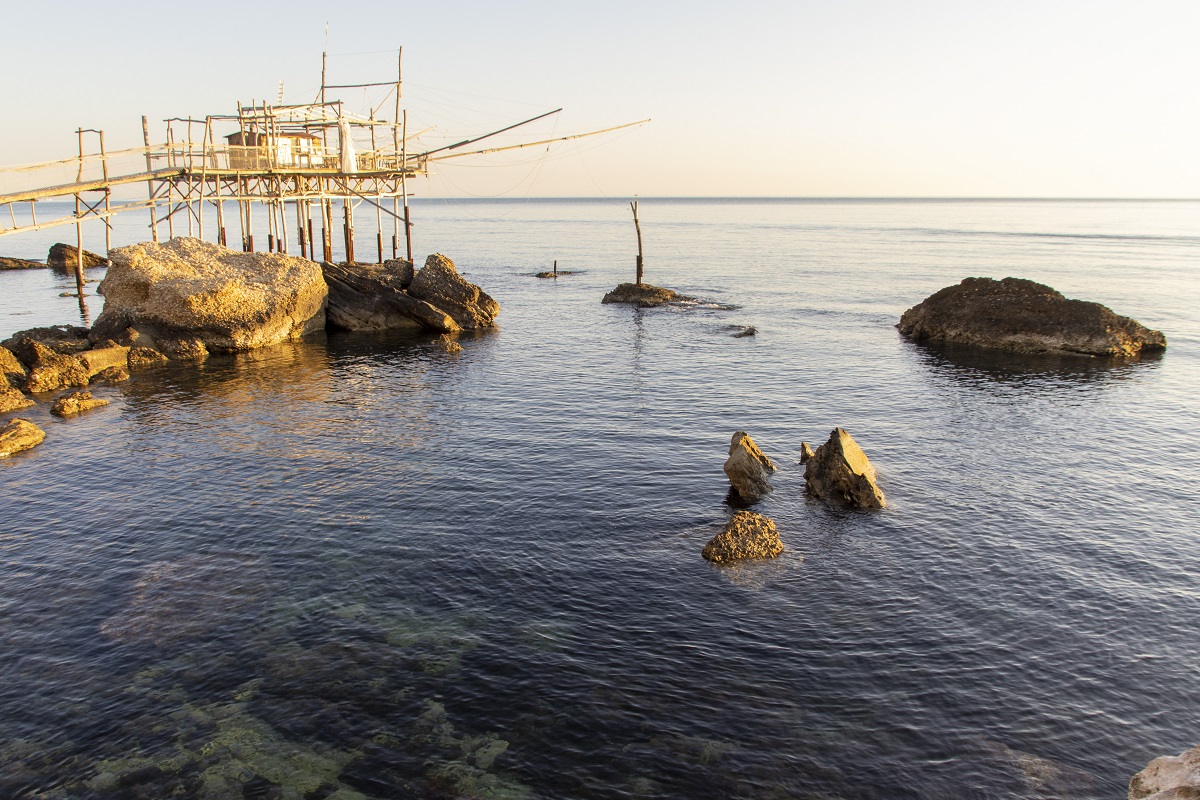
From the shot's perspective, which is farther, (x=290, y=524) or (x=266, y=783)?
(x=290, y=524)

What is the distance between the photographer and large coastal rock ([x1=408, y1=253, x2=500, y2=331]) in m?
55.4

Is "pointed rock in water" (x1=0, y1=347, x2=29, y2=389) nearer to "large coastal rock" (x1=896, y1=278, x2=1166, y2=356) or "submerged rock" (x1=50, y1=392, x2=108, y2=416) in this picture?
"submerged rock" (x1=50, y1=392, x2=108, y2=416)

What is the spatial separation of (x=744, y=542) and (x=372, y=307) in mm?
38772

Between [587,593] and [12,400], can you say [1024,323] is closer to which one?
[587,593]

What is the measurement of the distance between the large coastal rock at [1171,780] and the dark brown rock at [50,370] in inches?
1655

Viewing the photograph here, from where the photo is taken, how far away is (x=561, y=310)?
64.1 metres

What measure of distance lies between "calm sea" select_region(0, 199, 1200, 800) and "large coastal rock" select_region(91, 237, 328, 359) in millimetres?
4252

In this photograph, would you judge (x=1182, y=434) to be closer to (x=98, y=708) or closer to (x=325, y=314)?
(x=98, y=708)

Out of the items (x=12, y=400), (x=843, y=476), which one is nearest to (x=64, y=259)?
(x=12, y=400)

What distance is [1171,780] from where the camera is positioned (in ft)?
32.0

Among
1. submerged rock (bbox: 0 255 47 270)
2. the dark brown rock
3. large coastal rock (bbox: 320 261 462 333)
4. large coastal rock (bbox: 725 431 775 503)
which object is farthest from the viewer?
submerged rock (bbox: 0 255 47 270)

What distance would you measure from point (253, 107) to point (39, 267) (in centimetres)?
3994

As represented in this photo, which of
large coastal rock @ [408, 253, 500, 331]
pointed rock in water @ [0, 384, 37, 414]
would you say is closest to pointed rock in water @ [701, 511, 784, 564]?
pointed rock in water @ [0, 384, 37, 414]

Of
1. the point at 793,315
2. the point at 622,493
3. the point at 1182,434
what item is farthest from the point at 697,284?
the point at 622,493
